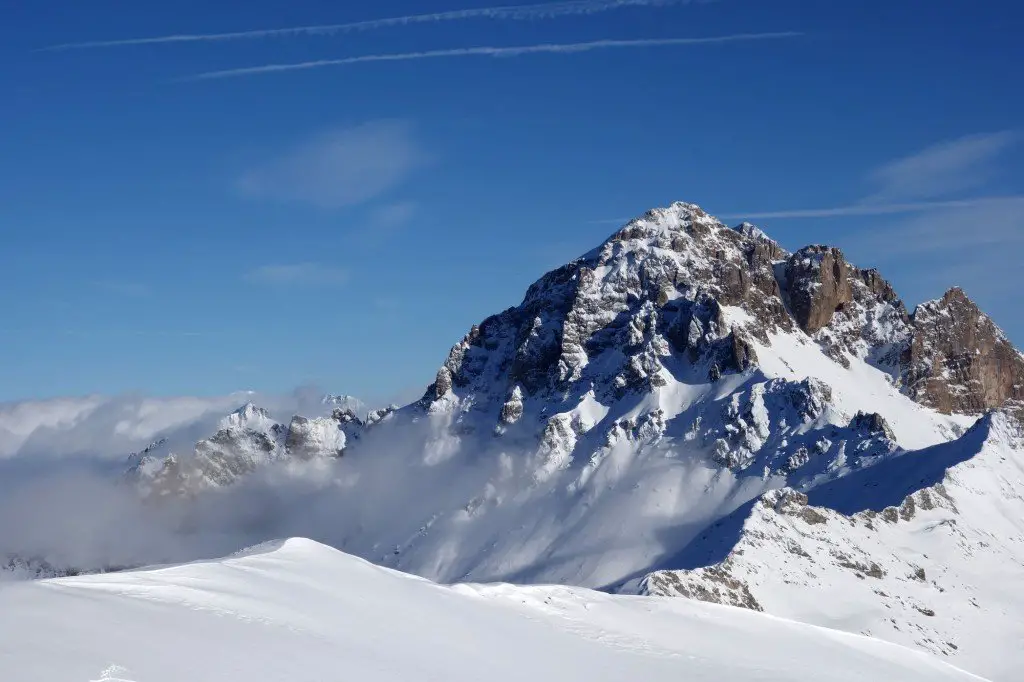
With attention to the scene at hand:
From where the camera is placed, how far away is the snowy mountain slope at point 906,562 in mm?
133250

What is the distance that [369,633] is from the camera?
47094 mm

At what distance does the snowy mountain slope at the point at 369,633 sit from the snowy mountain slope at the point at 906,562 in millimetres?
59132

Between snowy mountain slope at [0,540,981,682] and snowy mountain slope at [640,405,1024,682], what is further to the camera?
snowy mountain slope at [640,405,1024,682]

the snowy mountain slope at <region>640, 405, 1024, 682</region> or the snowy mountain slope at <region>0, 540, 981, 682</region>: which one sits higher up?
the snowy mountain slope at <region>640, 405, 1024, 682</region>

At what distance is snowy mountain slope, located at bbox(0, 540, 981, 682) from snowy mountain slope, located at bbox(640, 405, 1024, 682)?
5913 centimetres

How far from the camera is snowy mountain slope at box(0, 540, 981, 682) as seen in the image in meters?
37.1

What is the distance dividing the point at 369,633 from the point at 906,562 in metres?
120

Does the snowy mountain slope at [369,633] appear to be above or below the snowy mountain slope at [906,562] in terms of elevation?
below

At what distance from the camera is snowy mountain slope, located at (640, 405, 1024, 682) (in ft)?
437

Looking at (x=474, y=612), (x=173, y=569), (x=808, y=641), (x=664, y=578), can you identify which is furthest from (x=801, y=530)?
(x=173, y=569)

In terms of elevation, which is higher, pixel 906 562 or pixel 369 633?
pixel 906 562

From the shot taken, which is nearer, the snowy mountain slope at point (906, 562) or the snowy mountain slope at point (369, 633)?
the snowy mountain slope at point (369, 633)

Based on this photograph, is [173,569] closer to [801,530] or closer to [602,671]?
[602,671]

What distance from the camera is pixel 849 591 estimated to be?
142 metres
